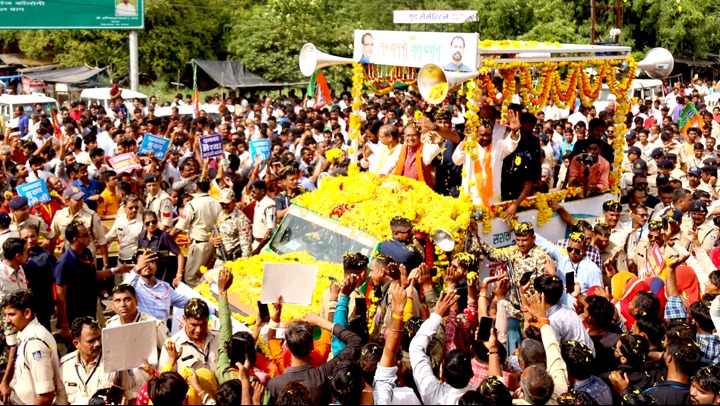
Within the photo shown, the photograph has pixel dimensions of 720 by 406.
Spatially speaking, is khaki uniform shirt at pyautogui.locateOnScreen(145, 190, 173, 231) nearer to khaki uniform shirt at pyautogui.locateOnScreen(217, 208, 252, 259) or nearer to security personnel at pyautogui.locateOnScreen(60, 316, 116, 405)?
khaki uniform shirt at pyautogui.locateOnScreen(217, 208, 252, 259)

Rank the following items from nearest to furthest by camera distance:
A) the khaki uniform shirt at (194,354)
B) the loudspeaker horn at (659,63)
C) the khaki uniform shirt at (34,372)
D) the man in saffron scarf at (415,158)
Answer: the khaki uniform shirt at (34,372) < the khaki uniform shirt at (194,354) < the man in saffron scarf at (415,158) < the loudspeaker horn at (659,63)

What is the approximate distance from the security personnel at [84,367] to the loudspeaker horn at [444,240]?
3.62 meters

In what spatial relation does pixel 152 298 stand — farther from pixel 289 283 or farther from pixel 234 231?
pixel 234 231

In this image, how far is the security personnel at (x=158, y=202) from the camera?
11.1 meters

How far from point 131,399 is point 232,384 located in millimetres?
1160

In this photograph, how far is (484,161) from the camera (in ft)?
30.6

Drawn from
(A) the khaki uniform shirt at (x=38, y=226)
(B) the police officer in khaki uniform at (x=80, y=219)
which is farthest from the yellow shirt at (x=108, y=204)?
(A) the khaki uniform shirt at (x=38, y=226)

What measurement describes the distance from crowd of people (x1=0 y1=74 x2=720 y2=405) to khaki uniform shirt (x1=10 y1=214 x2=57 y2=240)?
4 cm

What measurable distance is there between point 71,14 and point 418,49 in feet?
74.0

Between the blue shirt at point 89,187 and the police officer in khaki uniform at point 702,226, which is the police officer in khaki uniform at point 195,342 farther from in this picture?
the police officer in khaki uniform at point 702,226

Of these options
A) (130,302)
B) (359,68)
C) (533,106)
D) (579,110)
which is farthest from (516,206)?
(579,110)

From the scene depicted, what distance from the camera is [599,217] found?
1078cm

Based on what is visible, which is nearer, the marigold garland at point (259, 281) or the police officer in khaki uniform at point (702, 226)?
the marigold garland at point (259, 281)

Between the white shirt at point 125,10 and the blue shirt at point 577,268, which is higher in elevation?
the white shirt at point 125,10
